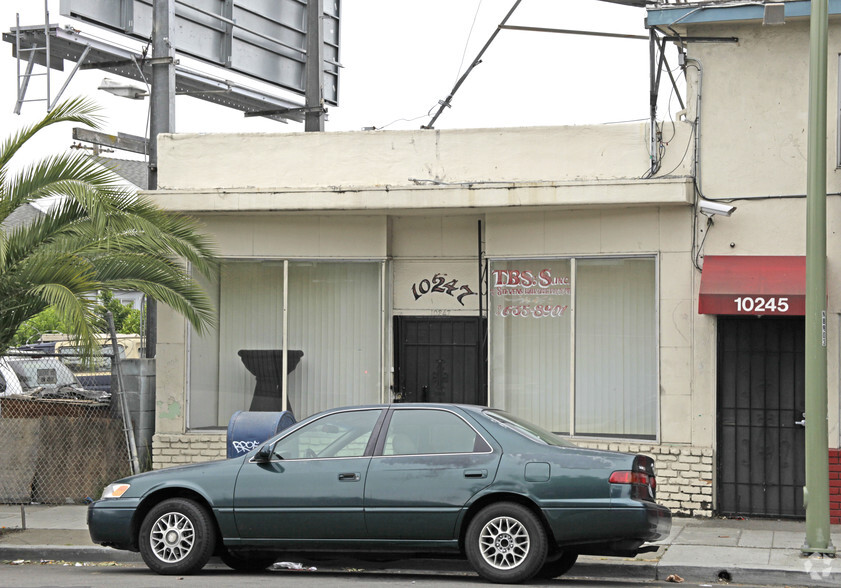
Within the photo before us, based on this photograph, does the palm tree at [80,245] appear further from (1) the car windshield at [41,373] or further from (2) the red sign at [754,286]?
(1) the car windshield at [41,373]

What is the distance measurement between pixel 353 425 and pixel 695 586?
9.99ft

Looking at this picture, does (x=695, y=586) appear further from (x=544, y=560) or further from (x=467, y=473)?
(x=467, y=473)

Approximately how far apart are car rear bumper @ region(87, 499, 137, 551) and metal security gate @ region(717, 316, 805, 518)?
644cm

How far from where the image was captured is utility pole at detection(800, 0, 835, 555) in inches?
361

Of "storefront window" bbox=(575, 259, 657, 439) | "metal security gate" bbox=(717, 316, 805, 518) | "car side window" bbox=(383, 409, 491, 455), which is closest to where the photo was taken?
"car side window" bbox=(383, 409, 491, 455)

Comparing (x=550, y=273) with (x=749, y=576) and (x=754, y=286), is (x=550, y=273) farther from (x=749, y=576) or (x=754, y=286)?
(x=749, y=576)

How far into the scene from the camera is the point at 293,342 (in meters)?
13.5

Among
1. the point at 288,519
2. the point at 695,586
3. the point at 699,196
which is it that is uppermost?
the point at 699,196

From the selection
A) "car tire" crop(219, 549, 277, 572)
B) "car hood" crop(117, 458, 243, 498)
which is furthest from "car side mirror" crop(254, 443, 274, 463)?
"car tire" crop(219, 549, 277, 572)

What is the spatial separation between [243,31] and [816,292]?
11.4 m

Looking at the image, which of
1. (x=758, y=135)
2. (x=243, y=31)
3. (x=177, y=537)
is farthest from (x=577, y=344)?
(x=243, y=31)

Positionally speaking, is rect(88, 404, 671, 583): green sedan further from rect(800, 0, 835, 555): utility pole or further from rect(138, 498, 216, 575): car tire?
rect(800, 0, 835, 555): utility pole

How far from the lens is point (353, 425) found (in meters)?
8.76

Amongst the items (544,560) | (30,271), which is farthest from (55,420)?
(544,560)
